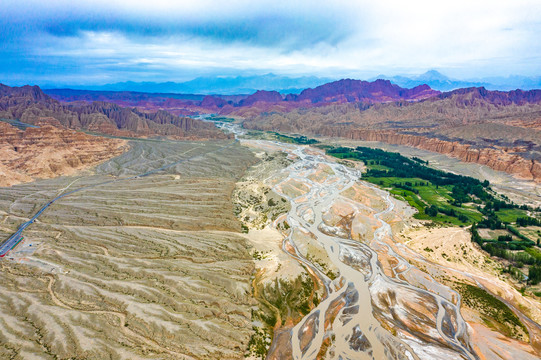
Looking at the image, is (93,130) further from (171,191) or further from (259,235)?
(259,235)

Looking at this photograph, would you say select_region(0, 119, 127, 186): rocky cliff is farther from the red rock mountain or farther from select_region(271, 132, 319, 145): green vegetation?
select_region(271, 132, 319, 145): green vegetation

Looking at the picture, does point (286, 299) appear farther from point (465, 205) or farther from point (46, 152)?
point (46, 152)

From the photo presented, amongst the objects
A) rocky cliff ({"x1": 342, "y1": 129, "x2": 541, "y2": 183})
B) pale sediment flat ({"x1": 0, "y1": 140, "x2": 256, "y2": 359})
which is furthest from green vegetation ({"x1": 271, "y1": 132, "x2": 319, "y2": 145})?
pale sediment flat ({"x1": 0, "y1": 140, "x2": 256, "y2": 359})

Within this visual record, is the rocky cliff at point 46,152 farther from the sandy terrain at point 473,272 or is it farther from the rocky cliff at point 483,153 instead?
the rocky cliff at point 483,153

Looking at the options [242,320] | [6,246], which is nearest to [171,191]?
[6,246]

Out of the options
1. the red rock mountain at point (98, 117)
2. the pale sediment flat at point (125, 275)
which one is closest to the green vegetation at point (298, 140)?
the red rock mountain at point (98, 117)

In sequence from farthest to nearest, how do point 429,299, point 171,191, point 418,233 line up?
point 171,191
point 418,233
point 429,299
